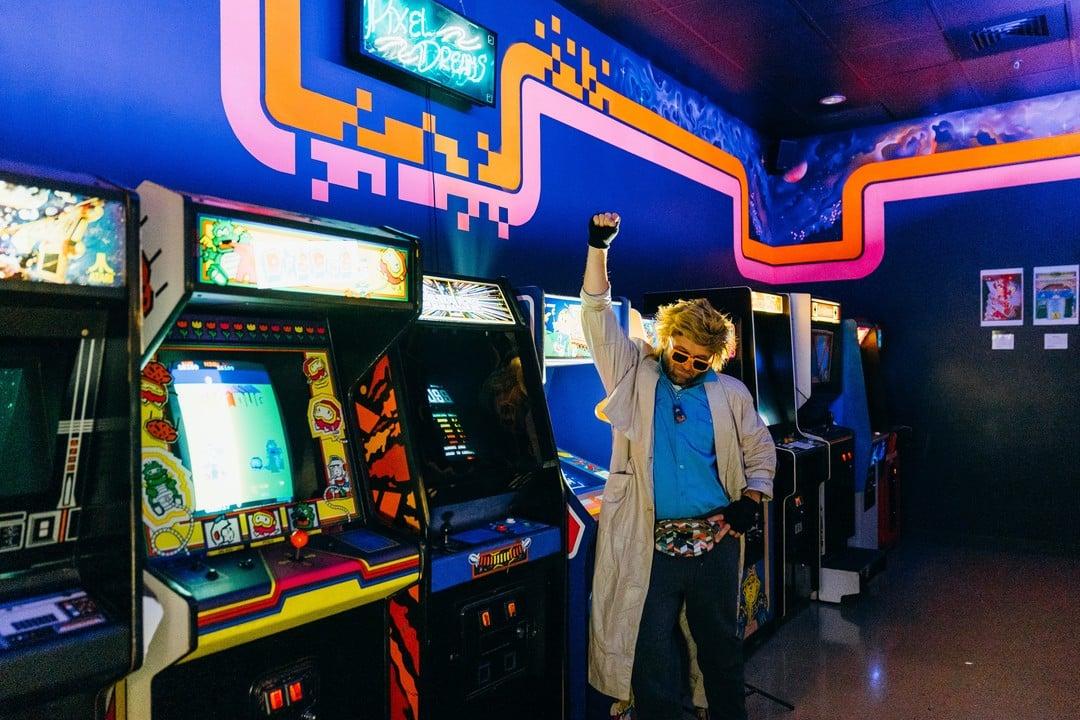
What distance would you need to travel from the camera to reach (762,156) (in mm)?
6250

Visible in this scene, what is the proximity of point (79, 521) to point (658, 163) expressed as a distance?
3957 millimetres

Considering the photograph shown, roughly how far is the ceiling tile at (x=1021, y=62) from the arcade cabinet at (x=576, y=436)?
127 inches

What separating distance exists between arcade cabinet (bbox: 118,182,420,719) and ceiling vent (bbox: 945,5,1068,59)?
→ 13.1 ft

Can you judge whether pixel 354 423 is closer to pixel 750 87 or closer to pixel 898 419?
pixel 750 87

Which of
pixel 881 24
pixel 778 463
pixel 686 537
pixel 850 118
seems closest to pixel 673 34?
pixel 881 24

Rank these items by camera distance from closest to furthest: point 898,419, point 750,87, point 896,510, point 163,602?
point 163,602, point 750,87, point 896,510, point 898,419

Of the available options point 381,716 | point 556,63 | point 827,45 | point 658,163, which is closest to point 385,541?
point 381,716

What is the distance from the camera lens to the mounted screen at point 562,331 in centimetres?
274

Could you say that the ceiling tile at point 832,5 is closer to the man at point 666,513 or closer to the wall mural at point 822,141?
the wall mural at point 822,141

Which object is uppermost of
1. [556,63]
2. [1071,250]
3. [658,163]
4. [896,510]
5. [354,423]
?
[556,63]

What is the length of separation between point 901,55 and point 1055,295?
2.16 m

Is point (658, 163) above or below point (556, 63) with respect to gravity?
below

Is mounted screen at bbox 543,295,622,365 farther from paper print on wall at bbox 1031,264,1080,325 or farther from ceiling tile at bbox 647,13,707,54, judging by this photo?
paper print on wall at bbox 1031,264,1080,325

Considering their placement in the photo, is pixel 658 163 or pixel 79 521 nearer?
pixel 79 521
